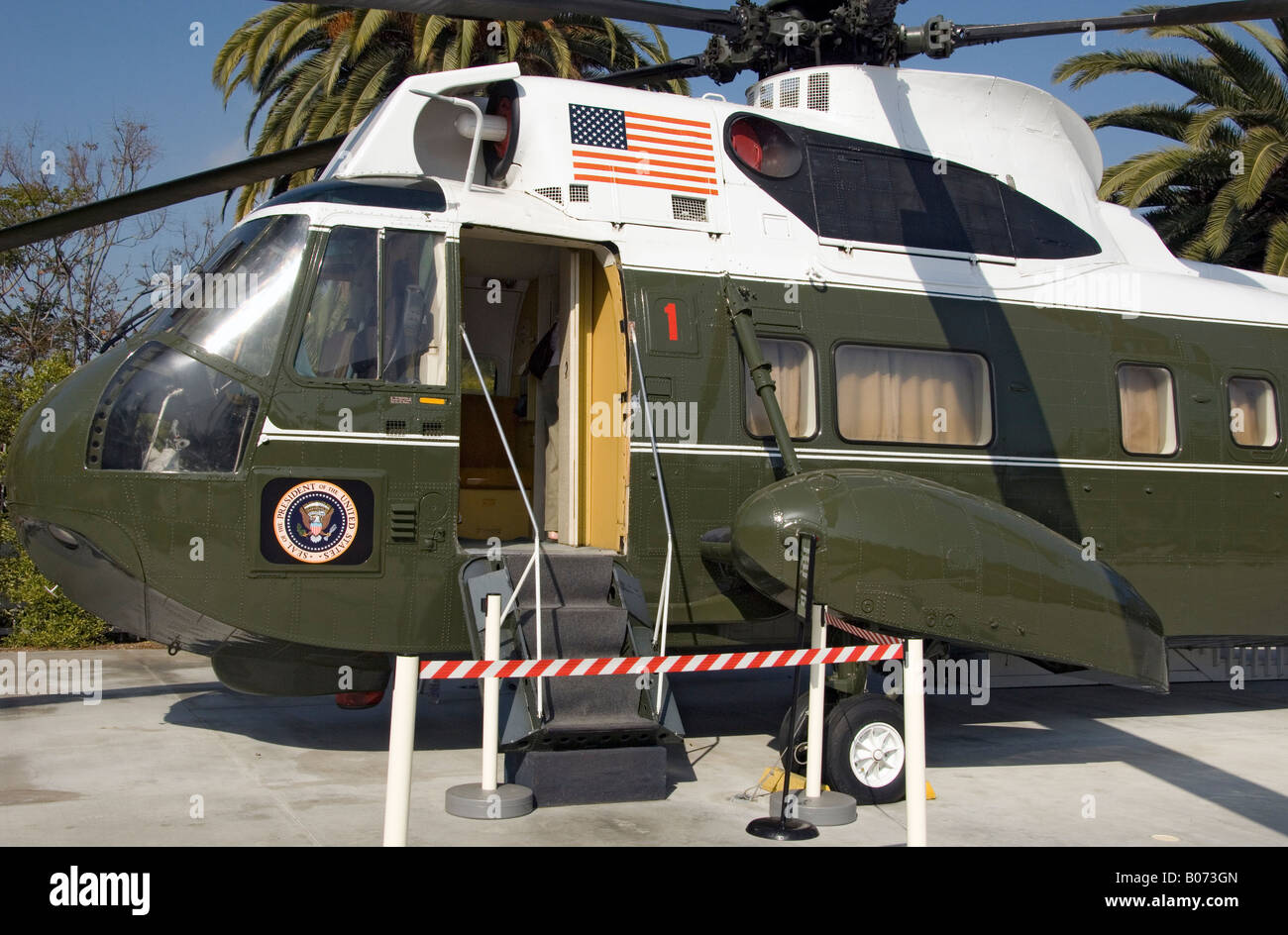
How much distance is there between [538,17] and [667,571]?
12.3 ft

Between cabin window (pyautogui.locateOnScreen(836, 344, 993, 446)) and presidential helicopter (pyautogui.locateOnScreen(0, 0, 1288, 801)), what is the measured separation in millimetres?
25

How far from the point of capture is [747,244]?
27.4 feet

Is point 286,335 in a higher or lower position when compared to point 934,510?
higher

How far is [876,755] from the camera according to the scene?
7223 millimetres

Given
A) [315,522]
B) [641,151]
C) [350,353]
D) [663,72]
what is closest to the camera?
[315,522]

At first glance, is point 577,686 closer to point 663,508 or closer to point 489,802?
point 489,802

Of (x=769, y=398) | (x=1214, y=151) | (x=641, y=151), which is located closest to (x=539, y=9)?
(x=641, y=151)

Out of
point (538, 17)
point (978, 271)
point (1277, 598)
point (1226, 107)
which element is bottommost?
point (1277, 598)

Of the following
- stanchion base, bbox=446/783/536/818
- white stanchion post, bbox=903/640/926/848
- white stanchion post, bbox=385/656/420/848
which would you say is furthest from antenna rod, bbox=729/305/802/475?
white stanchion post, bbox=385/656/420/848

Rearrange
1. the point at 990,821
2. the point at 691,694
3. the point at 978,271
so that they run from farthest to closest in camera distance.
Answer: the point at 691,694, the point at 978,271, the point at 990,821

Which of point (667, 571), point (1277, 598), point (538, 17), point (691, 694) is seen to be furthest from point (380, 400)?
point (1277, 598)

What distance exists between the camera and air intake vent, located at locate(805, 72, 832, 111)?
8961 millimetres

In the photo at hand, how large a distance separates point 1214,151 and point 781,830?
1543 centimetres
